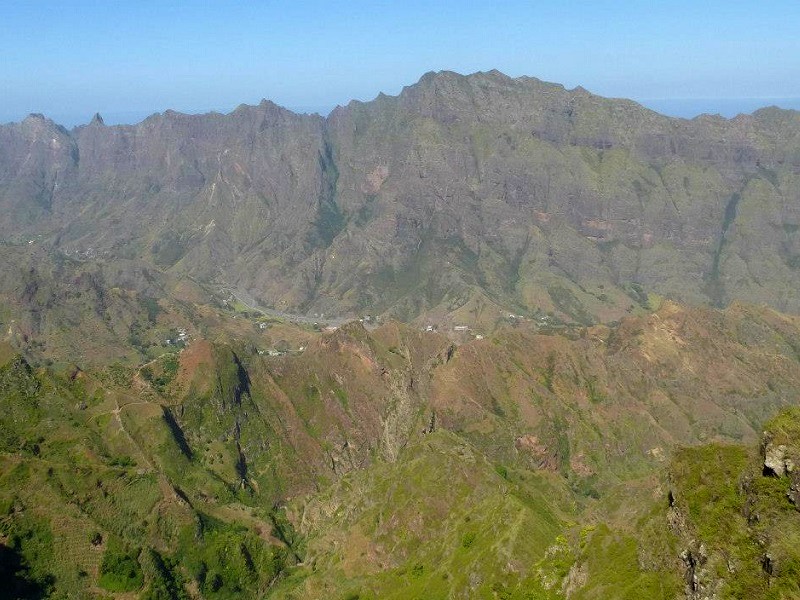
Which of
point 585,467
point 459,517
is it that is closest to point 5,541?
point 459,517


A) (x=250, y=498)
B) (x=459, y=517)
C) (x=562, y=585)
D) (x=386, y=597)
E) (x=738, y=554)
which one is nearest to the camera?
(x=738, y=554)

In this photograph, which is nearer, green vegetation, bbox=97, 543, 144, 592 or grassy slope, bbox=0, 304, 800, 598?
grassy slope, bbox=0, 304, 800, 598

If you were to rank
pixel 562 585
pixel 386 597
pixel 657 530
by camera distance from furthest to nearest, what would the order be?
pixel 386 597, pixel 562 585, pixel 657 530

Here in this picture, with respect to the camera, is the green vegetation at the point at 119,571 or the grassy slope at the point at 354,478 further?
the green vegetation at the point at 119,571

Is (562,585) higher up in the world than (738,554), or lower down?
lower down

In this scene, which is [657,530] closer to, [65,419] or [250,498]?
[250,498]

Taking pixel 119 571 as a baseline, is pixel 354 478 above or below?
below

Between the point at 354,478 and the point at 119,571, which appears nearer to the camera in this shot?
the point at 119,571

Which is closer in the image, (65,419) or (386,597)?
(386,597)

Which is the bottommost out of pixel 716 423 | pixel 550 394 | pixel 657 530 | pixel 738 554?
pixel 716 423
